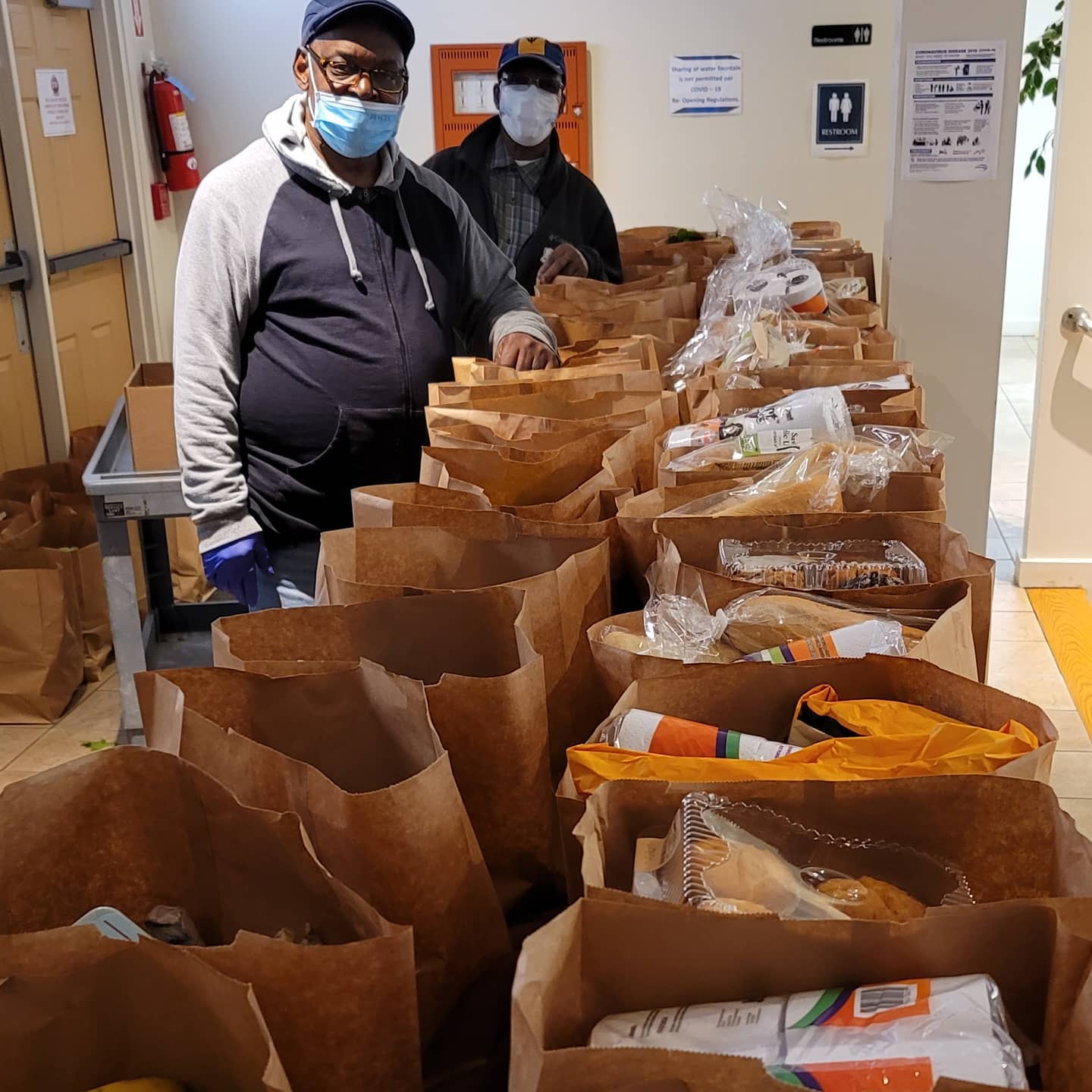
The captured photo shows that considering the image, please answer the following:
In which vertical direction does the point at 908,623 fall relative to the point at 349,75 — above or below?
below

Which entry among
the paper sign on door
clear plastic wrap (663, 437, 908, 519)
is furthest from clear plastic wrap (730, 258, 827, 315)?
the paper sign on door

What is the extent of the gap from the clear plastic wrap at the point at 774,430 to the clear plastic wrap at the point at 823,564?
0.88 feet

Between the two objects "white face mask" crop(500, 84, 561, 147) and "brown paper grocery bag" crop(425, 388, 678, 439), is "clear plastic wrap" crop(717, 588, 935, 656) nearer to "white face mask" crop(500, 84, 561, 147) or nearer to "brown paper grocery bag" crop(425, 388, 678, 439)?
"brown paper grocery bag" crop(425, 388, 678, 439)

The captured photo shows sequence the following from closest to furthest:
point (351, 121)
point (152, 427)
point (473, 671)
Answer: point (473, 671)
point (351, 121)
point (152, 427)

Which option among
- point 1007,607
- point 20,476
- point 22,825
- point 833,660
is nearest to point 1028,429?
point 1007,607

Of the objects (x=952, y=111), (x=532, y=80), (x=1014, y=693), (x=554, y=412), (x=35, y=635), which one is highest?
(x=532, y=80)

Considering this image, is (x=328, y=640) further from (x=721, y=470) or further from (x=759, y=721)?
(x=721, y=470)

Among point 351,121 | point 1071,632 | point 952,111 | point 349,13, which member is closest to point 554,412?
point 351,121

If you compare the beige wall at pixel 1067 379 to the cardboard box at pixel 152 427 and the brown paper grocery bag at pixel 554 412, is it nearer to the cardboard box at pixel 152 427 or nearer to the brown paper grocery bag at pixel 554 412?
the brown paper grocery bag at pixel 554 412

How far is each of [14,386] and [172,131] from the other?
1789mm

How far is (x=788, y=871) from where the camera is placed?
29.2 inches

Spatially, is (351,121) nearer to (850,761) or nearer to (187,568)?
(850,761)

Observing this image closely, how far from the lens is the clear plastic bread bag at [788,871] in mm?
722

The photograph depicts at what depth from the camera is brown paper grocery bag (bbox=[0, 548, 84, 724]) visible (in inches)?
127
